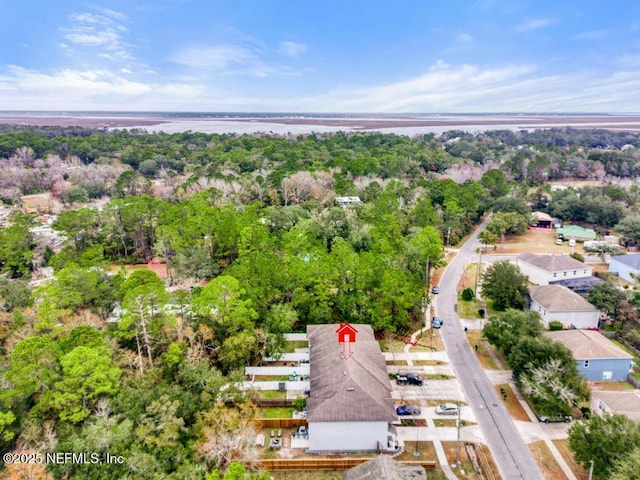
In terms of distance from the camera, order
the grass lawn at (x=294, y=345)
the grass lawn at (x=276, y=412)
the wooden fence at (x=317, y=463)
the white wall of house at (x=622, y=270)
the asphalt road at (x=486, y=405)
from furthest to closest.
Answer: the white wall of house at (x=622, y=270), the grass lawn at (x=294, y=345), the grass lawn at (x=276, y=412), the asphalt road at (x=486, y=405), the wooden fence at (x=317, y=463)

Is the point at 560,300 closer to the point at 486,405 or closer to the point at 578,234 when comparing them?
the point at 486,405

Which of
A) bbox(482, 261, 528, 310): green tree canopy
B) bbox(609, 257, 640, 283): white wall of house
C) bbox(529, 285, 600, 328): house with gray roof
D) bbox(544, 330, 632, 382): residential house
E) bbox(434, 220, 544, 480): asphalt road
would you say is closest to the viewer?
bbox(434, 220, 544, 480): asphalt road

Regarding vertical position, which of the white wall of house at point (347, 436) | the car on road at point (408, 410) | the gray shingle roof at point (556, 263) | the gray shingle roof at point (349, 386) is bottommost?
the car on road at point (408, 410)

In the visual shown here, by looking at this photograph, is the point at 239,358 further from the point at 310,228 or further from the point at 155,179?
the point at 155,179

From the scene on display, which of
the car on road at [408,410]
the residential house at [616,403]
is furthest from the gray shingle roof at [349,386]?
the residential house at [616,403]

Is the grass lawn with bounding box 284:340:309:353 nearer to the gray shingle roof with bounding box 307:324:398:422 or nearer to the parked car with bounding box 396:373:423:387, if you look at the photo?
the gray shingle roof with bounding box 307:324:398:422

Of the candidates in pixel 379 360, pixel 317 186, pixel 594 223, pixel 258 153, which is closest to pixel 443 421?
pixel 379 360

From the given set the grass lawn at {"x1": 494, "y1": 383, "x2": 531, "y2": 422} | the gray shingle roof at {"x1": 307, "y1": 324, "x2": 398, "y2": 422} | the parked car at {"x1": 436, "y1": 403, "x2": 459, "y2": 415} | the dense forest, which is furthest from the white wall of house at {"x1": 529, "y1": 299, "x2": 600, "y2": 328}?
the gray shingle roof at {"x1": 307, "y1": 324, "x2": 398, "y2": 422}

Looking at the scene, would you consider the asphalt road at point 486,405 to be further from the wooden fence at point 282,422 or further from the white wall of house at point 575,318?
the wooden fence at point 282,422
